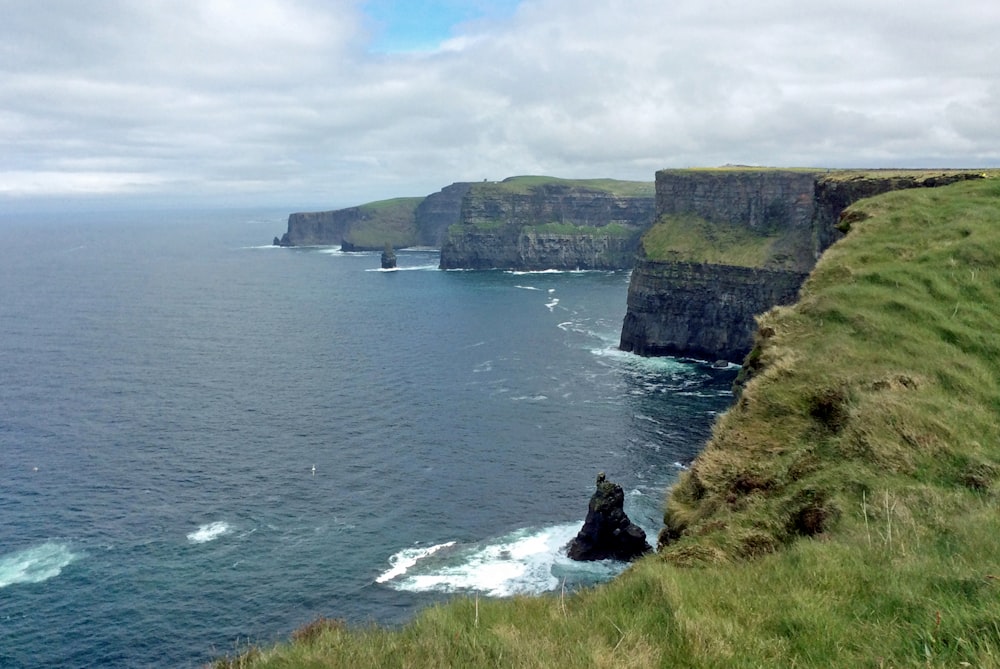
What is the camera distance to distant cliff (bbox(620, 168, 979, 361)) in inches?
3807

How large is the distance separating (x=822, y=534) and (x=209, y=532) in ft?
145

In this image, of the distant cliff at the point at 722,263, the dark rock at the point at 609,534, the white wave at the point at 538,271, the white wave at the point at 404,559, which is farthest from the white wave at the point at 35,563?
the white wave at the point at 538,271

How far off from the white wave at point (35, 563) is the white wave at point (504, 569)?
66.4 feet

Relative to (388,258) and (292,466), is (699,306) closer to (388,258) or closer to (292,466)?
(292,466)

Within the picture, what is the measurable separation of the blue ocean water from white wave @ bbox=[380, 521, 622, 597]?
0.52ft

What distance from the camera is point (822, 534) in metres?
11.9

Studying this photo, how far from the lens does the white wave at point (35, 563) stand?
139ft

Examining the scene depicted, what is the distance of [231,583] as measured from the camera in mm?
41844

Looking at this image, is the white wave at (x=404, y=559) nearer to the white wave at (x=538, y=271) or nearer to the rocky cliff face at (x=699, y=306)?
the rocky cliff face at (x=699, y=306)

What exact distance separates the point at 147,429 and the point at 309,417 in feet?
46.5

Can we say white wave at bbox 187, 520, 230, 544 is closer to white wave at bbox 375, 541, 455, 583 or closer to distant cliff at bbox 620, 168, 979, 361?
white wave at bbox 375, 541, 455, 583

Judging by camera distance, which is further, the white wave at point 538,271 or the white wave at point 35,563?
the white wave at point 538,271

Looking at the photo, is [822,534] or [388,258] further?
[388,258]

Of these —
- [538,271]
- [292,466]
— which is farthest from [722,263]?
[538,271]
